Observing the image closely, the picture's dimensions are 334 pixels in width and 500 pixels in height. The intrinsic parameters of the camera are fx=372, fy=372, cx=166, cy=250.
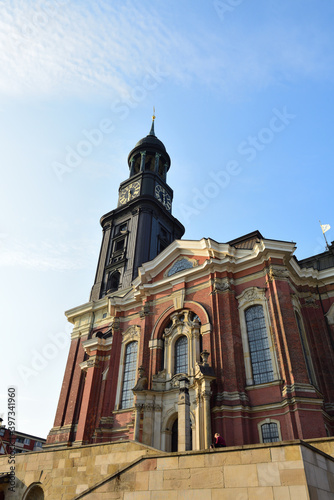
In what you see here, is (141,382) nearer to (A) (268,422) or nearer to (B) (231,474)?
(A) (268,422)

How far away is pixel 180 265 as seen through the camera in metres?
24.4

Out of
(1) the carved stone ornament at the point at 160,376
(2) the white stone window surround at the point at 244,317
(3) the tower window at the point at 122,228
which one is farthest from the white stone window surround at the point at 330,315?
(3) the tower window at the point at 122,228

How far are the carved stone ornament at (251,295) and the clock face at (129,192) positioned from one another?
22.2m

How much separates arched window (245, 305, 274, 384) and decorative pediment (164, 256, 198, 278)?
16.7ft

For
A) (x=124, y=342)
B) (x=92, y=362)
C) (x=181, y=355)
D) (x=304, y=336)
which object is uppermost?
(x=124, y=342)

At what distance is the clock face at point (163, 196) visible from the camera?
40.9 metres

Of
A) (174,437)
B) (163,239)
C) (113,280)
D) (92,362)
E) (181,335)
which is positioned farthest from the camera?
(163,239)

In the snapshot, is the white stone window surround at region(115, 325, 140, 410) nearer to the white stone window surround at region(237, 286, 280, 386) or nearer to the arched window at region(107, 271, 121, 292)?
the white stone window surround at region(237, 286, 280, 386)

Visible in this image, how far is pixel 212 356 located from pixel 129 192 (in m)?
25.6

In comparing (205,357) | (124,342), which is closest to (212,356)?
(205,357)

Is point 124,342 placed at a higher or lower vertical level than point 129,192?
lower

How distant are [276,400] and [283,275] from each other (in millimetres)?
6380

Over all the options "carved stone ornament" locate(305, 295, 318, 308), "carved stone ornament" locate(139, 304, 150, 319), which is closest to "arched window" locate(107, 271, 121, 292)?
"carved stone ornament" locate(139, 304, 150, 319)

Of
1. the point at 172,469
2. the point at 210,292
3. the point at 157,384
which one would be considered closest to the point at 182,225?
the point at 210,292
